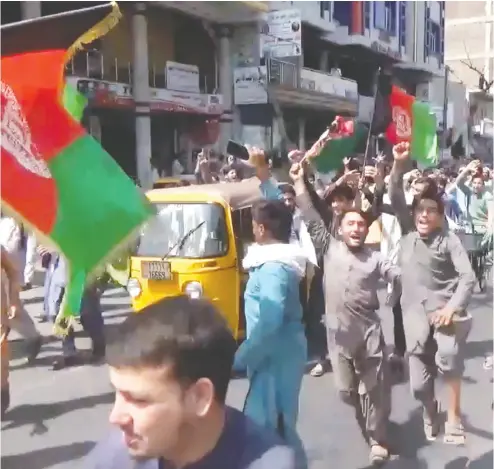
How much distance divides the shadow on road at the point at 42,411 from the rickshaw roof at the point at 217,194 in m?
1.70

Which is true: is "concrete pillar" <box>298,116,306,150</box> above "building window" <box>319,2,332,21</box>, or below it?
below

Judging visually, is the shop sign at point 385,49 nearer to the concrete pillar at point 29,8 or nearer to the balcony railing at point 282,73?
the balcony railing at point 282,73

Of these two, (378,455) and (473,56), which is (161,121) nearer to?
(378,455)

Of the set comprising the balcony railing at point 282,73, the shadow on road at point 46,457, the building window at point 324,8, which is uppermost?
the building window at point 324,8

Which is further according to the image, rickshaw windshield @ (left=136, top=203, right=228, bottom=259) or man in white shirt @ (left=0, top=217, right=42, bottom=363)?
rickshaw windshield @ (left=136, top=203, right=228, bottom=259)

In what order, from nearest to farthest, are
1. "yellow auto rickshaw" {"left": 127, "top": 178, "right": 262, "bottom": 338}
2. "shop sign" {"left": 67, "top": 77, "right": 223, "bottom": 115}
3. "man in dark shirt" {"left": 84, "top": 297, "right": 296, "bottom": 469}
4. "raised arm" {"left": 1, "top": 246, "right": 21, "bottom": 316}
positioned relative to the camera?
"man in dark shirt" {"left": 84, "top": 297, "right": 296, "bottom": 469}, "raised arm" {"left": 1, "top": 246, "right": 21, "bottom": 316}, "yellow auto rickshaw" {"left": 127, "top": 178, "right": 262, "bottom": 338}, "shop sign" {"left": 67, "top": 77, "right": 223, "bottom": 115}

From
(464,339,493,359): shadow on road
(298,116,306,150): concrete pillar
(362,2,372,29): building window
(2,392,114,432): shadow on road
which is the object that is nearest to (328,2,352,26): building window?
(362,2,372,29): building window

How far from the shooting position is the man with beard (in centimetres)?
467

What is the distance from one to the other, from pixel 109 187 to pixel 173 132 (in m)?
21.0

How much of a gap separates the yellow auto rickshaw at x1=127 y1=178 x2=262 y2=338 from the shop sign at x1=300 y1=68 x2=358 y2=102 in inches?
803

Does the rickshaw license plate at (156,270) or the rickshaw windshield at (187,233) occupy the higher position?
the rickshaw windshield at (187,233)

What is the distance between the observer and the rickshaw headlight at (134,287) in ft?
23.0

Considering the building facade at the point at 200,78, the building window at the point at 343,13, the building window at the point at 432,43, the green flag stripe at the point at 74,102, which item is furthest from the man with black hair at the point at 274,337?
the building window at the point at 432,43

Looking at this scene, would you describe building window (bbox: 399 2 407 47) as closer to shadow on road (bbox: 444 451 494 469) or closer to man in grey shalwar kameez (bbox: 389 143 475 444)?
man in grey shalwar kameez (bbox: 389 143 475 444)
